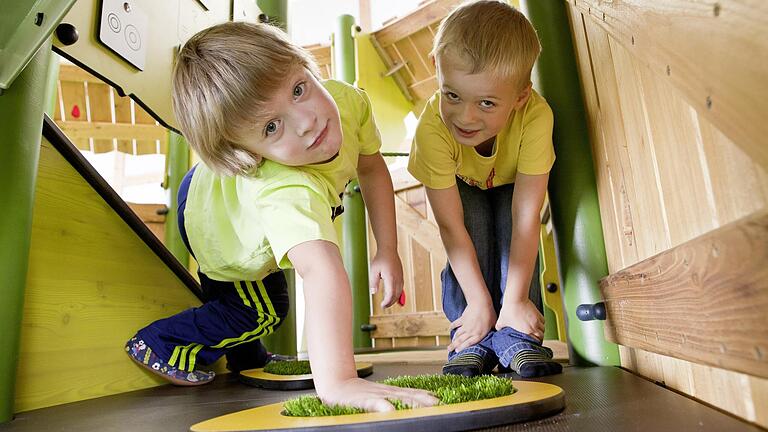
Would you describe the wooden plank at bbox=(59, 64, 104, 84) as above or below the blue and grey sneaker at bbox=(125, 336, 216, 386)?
above

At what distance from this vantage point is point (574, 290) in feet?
3.80

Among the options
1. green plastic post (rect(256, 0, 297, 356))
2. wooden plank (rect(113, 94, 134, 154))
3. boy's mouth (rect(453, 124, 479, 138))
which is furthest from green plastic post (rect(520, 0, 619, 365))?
wooden plank (rect(113, 94, 134, 154))

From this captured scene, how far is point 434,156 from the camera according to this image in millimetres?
1168

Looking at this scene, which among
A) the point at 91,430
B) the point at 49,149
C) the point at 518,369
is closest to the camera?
the point at 91,430

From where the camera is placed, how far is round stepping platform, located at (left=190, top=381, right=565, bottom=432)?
1.82ft

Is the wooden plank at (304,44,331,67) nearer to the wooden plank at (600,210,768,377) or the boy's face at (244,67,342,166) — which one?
the boy's face at (244,67,342,166)

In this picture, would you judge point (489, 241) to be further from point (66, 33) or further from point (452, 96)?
point (66, 33)

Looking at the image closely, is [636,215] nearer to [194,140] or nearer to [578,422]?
[578,422]

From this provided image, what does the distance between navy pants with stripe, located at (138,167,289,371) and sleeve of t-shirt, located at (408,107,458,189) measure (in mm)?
460

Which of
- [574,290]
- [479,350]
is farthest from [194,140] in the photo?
[574,290]

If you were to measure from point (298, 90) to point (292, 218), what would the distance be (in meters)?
0.21

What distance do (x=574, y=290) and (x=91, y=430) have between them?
0.87 m

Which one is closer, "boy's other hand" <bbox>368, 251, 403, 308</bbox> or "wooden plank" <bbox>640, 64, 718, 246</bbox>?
"wooden plank" <bbox>640, 64, 718, 246</bbox>

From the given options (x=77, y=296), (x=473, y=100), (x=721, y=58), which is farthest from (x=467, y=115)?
(x=77, y=296)
